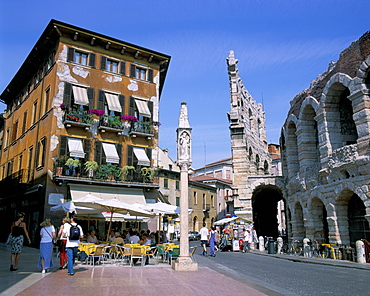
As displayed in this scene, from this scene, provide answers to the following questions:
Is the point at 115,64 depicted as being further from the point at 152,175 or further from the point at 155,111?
the point at 152,175

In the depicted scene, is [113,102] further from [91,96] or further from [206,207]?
[206,207]

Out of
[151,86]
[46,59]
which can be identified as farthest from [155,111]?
[46,59]

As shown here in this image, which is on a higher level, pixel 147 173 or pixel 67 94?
pixel 67 94

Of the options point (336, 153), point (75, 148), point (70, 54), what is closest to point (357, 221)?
point (336, 153)

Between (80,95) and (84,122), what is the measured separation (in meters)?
1.70

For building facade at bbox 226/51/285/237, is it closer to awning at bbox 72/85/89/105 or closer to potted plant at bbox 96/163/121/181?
potted plant at bbox 96/163/121/181

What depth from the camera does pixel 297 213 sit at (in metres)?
20.9

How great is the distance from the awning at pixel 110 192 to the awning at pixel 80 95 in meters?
4.87

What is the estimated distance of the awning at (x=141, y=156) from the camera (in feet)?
73.7

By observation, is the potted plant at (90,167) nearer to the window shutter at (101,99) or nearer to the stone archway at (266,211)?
the window shutter at (101,99)

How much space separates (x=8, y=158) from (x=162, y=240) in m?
17.4

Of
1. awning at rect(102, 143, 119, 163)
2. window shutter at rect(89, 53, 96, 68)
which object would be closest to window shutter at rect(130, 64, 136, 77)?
window shutter at rect(89, 53, 96, 68)

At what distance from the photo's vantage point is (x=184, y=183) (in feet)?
35.5

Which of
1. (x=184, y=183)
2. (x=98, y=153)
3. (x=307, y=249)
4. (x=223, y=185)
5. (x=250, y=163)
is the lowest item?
(x=307, y=249)
